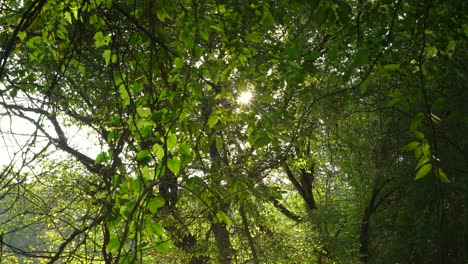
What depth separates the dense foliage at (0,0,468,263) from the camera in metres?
1.63

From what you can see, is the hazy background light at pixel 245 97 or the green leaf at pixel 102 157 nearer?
the green leaf at pixel 102 157

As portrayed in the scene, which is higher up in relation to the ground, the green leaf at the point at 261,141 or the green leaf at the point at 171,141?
the green leaf at the point at 261,141

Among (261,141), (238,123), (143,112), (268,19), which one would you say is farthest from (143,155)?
(238,123)

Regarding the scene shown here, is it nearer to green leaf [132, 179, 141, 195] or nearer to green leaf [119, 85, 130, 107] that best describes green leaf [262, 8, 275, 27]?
green leaf [119, 85, 130, 107]

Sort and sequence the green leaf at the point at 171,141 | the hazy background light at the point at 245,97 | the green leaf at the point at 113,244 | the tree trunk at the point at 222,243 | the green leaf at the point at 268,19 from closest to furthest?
the green leaf at the point at 113,244 < the green leaf at the point at 171,141 < the green leaf at the point at 268,19 < the hazy background light at the point at 245,97 < the tree trunk at the point at 222,243

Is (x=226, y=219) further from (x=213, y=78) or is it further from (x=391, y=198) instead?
(x=391, y=198)

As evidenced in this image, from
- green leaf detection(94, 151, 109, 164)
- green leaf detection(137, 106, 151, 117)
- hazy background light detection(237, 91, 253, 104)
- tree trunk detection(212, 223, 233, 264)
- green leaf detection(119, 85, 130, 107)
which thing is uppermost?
tree trunk detection(212, 223, 233, 264)

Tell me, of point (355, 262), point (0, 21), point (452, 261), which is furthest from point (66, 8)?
point (355, 262)

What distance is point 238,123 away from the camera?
288 cm

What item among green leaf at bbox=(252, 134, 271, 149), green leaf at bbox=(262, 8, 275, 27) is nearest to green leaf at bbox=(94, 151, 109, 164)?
green leaf at bbox=(252, 134, 271, 149)

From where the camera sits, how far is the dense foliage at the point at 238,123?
1.63 metres

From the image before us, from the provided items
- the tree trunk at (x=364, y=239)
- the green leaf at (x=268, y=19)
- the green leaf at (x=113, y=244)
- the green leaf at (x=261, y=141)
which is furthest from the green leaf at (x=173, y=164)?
the tree trunk at (x=364, y=239)

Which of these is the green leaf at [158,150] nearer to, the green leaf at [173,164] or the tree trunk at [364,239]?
the green leaf at [173,164]

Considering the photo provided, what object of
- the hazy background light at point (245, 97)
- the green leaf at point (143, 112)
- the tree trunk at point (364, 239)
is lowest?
the green leaf at point (143, 112)
